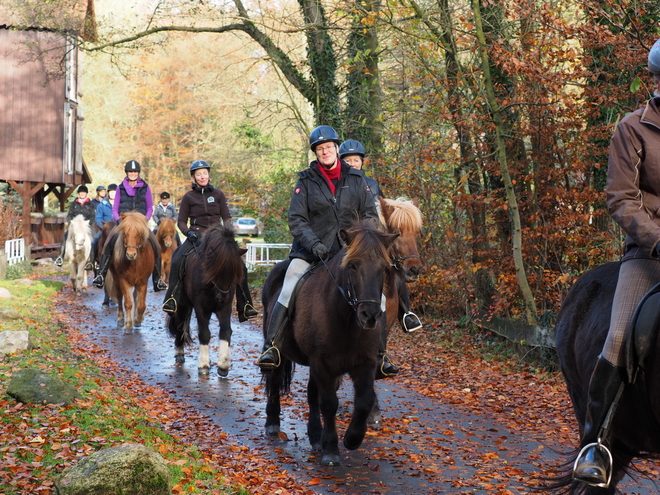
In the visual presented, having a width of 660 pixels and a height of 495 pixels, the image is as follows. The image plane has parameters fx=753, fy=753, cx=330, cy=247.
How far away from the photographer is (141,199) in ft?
54.8

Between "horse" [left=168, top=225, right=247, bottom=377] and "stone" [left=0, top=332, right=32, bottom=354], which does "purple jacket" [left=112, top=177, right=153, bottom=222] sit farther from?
"stone" [left=0, top=332, right=32, bottom=354]

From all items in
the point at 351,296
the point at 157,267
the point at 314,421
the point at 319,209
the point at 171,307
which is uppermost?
→ the point at 319,209

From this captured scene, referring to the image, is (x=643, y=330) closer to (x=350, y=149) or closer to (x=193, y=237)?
(x=350, y=149)

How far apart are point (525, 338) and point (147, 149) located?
47239 mm

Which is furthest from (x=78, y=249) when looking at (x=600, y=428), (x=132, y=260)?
(x=600, y=428)

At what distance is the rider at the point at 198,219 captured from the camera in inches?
477

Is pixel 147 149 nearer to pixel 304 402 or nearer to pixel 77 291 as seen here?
pixel 77 291

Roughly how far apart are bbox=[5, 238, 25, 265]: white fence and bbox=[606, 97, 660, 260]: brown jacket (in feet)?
79.8

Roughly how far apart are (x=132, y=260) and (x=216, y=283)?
462 centimetres

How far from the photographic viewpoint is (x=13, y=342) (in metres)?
10.2

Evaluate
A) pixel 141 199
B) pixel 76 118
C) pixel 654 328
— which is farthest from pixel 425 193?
pixel 76 118

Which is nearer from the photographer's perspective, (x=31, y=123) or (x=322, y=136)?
(x=322, y=136)

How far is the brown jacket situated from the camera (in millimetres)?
4199

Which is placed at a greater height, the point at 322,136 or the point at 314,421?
the point at 322,136
